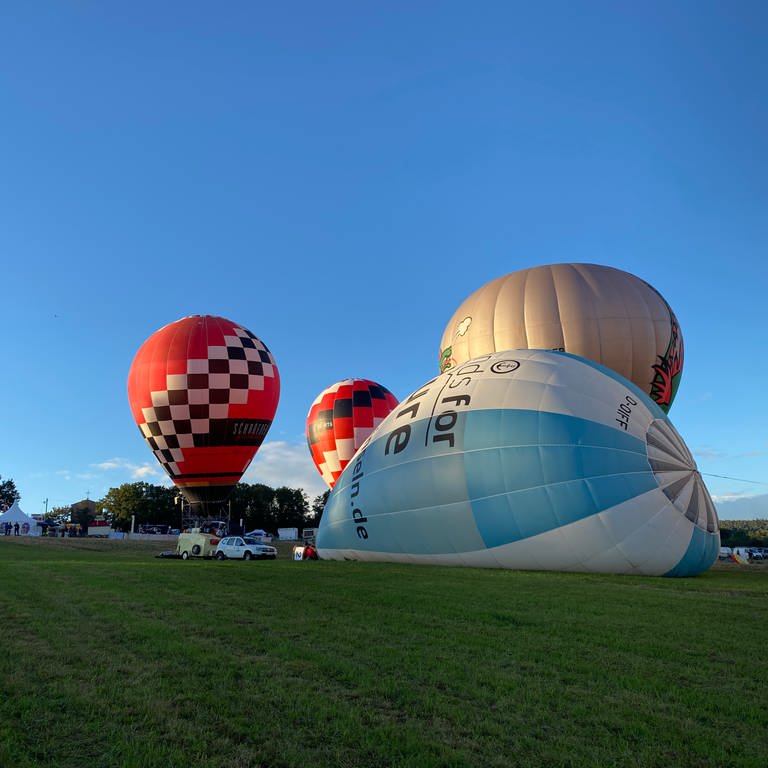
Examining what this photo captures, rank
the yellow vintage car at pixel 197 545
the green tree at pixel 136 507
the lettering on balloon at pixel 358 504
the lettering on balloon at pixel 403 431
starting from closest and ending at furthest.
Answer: the lettering on balloon at pixel 403 431 < the lettering on balloon at pixel 358 504 < the yellow vintage car at pixel 197 545 < the green tree at pixel 136 507

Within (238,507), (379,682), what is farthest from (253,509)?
(379,682)

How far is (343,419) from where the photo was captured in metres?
39.4

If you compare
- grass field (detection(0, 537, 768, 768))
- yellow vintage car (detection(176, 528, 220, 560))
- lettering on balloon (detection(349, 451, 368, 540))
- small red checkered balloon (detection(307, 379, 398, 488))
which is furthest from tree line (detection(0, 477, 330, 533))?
grass field (detection(0, 537, 768, 768))

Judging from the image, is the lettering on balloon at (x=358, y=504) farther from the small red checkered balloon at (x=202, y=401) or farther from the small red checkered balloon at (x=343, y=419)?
the small red checkered balloon at (x=343, y=419)

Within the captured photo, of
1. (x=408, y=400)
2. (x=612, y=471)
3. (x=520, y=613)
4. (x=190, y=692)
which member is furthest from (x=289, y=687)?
(x=408, y=400)

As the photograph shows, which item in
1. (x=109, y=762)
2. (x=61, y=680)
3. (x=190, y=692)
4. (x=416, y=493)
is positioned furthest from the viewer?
(x=416, y=493)

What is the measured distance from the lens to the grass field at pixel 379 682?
3977mm

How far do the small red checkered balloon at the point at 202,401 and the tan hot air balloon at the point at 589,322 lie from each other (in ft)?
39.9

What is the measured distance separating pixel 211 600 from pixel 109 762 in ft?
21.4

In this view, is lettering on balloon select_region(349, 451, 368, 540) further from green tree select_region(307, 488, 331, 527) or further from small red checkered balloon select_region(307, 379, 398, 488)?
green tree select_region(307, 488, 331, 527)

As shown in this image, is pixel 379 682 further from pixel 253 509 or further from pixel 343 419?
pixel 253 509

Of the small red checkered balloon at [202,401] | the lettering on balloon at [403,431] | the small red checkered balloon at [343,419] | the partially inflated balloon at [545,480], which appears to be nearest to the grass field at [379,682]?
the partially inflated balloon at [545,480]

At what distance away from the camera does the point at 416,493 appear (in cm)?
1789

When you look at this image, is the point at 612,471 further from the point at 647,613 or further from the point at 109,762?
the point at 109,762
